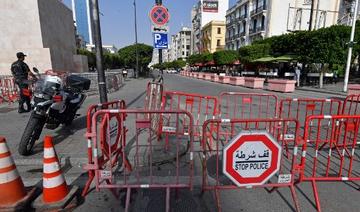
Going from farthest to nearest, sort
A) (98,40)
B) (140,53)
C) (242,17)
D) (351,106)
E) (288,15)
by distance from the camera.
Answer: (242,17) < (288,15) < (140,53) < (351,106) < (98,40)

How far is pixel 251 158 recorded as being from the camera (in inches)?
105

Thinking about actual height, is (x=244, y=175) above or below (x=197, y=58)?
below

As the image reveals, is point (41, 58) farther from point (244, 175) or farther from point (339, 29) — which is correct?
point (339, 29)

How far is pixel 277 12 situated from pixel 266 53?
650 inches

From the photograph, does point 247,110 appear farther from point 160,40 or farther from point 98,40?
point 98,40

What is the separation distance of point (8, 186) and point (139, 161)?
1.89 meters

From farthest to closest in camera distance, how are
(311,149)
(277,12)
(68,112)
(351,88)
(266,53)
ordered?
(277,12) → (266,53) → (351,88) → (68,112) → (311,149)

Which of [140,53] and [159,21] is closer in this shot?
[159,21]

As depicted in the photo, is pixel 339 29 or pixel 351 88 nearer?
pixel 351 88

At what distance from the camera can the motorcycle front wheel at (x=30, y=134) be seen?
408cm

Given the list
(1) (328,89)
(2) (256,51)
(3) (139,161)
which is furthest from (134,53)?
(3) (139,161)

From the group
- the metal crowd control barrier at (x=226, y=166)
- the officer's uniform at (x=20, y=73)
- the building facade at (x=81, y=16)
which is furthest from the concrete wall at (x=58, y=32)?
the building facade at (x=81, y=16)

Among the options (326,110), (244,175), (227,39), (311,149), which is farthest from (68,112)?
(227,39)

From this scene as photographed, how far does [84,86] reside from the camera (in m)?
5.81
